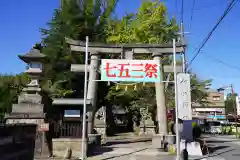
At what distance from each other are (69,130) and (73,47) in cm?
540

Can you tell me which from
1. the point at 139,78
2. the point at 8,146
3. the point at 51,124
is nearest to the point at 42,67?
the point at 51,124

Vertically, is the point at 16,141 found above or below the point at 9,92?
below

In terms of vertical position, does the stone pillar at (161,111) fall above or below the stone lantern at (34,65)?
below

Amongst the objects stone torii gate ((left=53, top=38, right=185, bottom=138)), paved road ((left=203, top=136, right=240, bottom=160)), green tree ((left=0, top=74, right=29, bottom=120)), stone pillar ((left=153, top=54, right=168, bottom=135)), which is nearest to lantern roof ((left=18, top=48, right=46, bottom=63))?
stone torii gate ((left=53, top=38, right=185, bottom=138))

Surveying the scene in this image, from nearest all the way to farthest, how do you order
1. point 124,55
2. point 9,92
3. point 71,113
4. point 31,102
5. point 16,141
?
point 16,141
point 71,113
point 31,102
point 124,55
point 9,92

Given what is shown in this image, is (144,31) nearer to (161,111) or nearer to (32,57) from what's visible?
(161,111)

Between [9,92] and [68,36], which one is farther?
[9,92]

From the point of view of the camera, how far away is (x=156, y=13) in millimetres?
25906

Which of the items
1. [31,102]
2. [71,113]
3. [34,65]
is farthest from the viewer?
[34,65]

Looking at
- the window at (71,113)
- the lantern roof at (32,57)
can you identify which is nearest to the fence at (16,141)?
the window at (71,113)

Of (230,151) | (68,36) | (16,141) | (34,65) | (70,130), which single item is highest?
(68,36)

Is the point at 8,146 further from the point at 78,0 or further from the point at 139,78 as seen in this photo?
the point at 78,0

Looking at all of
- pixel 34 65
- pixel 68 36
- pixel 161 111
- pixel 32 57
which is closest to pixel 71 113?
pixel 34 65

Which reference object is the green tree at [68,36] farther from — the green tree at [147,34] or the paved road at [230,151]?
the paved road at [230,151]
